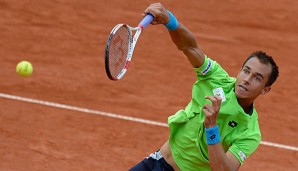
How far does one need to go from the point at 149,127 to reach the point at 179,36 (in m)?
4.46

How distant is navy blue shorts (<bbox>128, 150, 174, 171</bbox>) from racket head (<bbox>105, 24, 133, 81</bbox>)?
1004mm

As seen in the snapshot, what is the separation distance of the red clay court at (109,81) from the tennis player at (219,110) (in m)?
3.25

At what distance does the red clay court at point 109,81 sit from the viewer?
11.0 meters

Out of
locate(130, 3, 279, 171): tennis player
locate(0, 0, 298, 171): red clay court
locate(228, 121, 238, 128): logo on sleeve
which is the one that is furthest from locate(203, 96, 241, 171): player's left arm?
locate(0, 0, 298, 171): red clay court

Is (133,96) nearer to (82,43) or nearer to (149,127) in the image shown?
(149,127)

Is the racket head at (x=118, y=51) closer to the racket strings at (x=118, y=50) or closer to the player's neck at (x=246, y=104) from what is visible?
the racket strings at (x=118, y=50)

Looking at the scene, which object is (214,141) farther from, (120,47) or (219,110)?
(120,47)

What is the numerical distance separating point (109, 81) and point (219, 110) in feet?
20.8

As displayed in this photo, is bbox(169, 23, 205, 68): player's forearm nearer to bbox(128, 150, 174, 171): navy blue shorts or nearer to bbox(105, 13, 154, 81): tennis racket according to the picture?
bbox(105, 13, 154, 81): tennis racket

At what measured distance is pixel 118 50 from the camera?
23.9 ft

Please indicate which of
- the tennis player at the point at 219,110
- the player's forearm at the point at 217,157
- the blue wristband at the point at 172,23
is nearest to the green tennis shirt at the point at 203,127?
the tennis player at the point at 219,110

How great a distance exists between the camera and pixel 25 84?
12641 mm

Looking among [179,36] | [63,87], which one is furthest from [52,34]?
[179,36]

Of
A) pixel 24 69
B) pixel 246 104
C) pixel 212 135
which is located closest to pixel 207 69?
pixel 246 104
